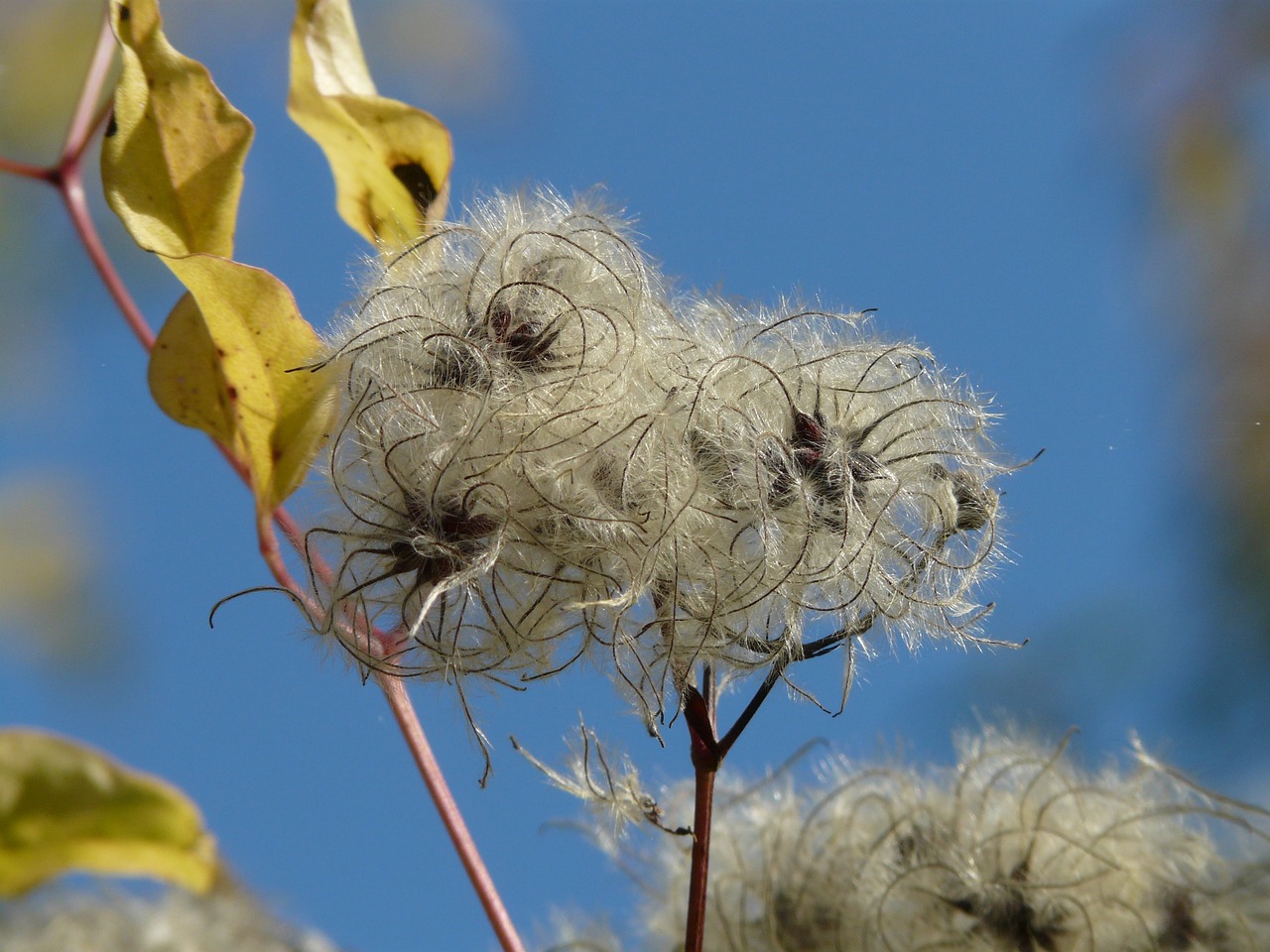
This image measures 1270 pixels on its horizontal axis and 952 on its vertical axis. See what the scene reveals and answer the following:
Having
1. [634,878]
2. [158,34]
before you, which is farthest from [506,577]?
[634,878]

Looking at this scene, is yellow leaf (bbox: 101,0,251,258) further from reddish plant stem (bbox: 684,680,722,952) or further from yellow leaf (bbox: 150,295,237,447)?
reddish plant stem (bbox: 684,680,722,952)

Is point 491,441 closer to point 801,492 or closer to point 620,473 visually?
point 620,473

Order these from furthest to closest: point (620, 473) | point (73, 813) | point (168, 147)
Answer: point (73, 813) → point (168, 147) → point (620, 473)

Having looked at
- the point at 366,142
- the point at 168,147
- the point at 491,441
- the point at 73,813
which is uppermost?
the point at 366,142

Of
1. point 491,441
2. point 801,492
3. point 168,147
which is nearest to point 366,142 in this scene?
point 168,147

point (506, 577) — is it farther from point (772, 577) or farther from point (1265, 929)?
point (1265, 929)

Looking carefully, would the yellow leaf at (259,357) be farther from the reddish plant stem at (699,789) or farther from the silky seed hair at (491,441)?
the reddish plant stem at (699,789)
